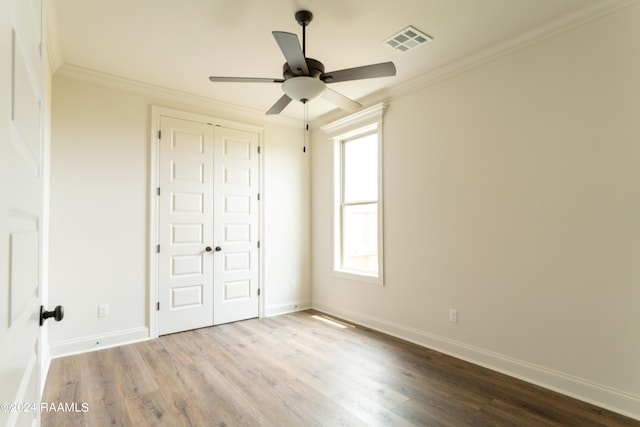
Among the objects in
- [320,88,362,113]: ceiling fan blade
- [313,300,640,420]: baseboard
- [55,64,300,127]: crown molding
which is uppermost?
[55,64,300,127]: crown molding

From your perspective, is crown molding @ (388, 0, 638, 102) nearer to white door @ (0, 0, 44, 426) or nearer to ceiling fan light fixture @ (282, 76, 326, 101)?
ceiling fan light fixture @ (282, 76, 326, 101)

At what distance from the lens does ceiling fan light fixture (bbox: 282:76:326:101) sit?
2.29 m

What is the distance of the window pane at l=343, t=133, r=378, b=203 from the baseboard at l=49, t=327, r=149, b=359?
297 centimetres

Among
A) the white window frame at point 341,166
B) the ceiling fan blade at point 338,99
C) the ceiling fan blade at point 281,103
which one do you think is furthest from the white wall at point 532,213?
the ceiling fan blade at point 281,103

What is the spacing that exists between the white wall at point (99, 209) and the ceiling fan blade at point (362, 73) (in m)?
2.36

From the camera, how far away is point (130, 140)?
3.59 meters

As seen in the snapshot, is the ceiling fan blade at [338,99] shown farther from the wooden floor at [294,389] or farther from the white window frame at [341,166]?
the wooden floor at [294,389]

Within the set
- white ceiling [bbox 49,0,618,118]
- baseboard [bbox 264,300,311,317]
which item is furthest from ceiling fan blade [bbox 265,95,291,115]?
baseboard [bbox 264,300,311,317]

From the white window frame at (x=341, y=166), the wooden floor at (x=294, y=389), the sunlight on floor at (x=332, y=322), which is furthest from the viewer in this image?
the sunlight on floor at (x=332, y=322)

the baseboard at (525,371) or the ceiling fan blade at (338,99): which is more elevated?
the ceiling fan blade at (338,99)

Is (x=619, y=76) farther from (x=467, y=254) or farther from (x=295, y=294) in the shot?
(x=295, y=294)

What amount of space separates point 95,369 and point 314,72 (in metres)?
3.09

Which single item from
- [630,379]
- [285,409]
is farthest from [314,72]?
[630,379]

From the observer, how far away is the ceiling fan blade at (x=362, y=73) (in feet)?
7.23
